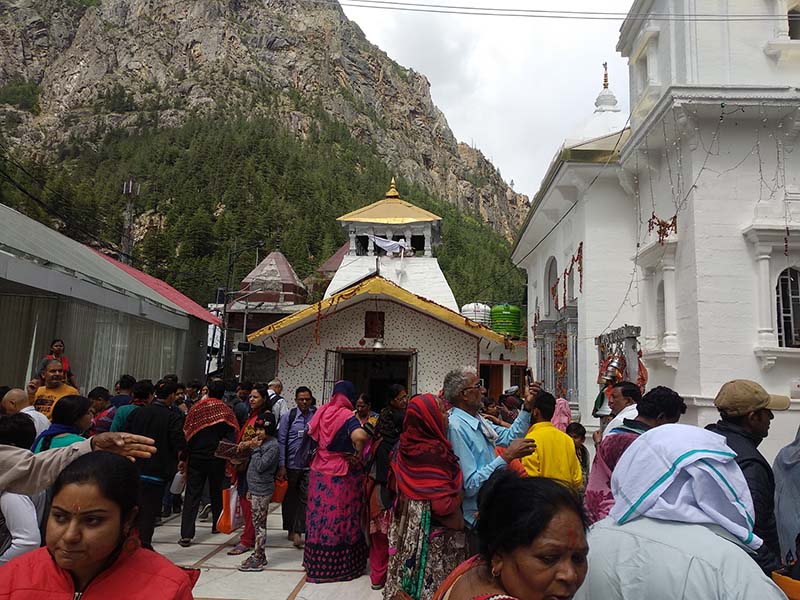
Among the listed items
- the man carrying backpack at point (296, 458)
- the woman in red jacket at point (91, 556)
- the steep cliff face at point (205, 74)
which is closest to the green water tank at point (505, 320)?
the man carrying backpack at point (296, 458)

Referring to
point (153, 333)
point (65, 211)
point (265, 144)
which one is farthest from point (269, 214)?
point (153, 333)

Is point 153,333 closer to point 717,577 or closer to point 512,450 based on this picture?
point 512,450

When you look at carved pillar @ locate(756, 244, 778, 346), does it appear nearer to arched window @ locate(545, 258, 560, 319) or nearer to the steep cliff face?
arched window @ locate(545, 258, 560, 319)

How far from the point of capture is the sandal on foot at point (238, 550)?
580cm

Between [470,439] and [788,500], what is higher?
[470,439]

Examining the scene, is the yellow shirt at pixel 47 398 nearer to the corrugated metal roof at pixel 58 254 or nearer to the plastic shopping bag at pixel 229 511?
the plastic shopping bag at pixel 229 511

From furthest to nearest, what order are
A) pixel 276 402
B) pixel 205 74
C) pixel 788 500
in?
1. pixel 205 74
2. pixel 276 402
3. pixel 788 500

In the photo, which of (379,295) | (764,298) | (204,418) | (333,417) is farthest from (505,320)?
(333,417)

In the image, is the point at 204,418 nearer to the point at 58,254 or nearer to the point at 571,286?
the point at 58,254

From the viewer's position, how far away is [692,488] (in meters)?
1.72

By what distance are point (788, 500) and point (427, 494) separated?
6.70 ft

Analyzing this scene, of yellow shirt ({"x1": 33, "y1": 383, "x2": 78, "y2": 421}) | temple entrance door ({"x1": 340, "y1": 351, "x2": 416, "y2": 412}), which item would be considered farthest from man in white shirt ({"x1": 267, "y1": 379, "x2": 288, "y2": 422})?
temple entrance door ({"x1": 340, "y1": 351, "x2": 416, "y2": 412})

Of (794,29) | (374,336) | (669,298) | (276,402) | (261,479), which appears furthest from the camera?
(374,336)

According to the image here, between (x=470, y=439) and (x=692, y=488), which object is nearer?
(x=692, y=488)
